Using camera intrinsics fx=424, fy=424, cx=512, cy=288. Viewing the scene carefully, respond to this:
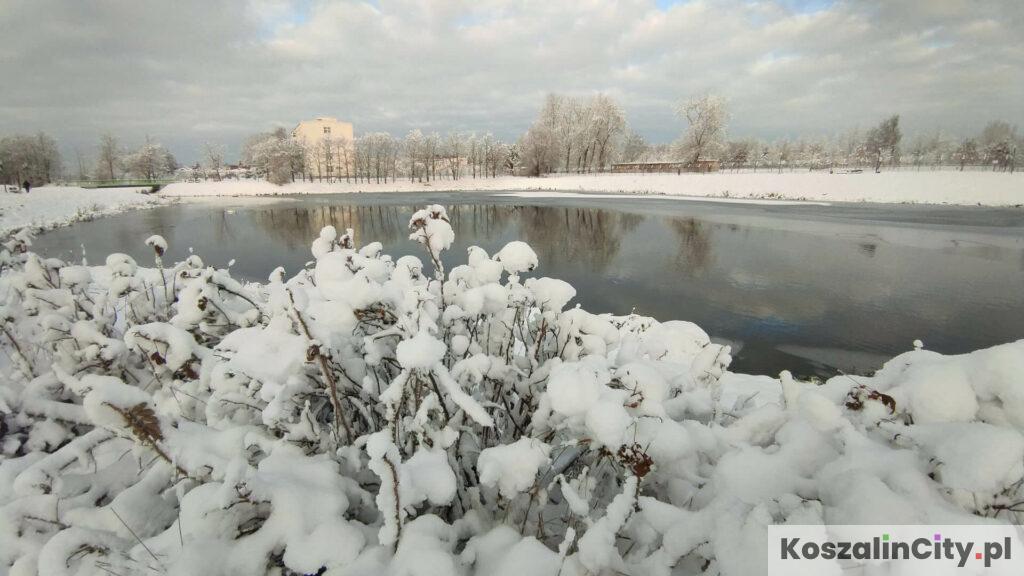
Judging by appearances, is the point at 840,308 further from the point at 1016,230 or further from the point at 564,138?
the point at 564,138

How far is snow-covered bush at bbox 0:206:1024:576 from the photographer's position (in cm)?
106

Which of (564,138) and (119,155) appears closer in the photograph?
(564,138)

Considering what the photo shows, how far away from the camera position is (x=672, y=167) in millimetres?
66438

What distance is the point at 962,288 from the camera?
36.0ft

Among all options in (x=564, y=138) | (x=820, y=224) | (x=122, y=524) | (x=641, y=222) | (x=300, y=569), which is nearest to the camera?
(x=300, y=569)

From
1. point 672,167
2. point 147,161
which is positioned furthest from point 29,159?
point 672,167

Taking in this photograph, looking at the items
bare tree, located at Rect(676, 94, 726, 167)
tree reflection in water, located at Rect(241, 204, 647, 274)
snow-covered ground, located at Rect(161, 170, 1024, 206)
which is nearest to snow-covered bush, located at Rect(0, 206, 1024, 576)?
tree reflection in water, located at Rect(241, 204, 647, 274)

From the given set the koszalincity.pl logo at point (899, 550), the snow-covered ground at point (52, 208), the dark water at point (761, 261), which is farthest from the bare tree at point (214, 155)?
the koszalincity.pl logo at point (899, 550)

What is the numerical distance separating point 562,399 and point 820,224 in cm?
2628

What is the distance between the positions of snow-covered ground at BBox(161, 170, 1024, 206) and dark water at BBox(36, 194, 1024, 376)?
21.3 ft

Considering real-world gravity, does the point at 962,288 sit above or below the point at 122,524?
below

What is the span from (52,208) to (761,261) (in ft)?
135

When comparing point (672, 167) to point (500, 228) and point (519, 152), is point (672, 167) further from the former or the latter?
point (500, 228)

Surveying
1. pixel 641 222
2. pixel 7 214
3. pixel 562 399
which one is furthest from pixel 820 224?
pixel 7 214
